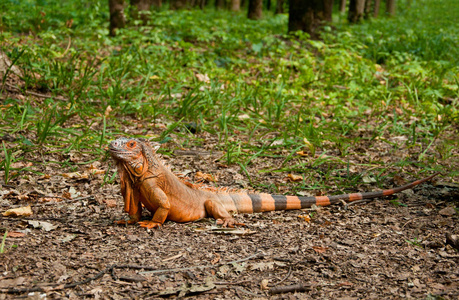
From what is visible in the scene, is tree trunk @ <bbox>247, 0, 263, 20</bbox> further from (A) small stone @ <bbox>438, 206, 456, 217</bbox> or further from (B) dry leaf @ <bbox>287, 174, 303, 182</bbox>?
(A) small stone @ <bbox>438, 206, 456, 217</bbox>

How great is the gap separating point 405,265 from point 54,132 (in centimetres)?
383

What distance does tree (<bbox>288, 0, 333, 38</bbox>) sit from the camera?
32.2ft

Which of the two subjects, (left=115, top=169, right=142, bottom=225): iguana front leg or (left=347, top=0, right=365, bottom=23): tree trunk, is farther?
(left=347, top=0, right=365, bottom=23): tree trunk

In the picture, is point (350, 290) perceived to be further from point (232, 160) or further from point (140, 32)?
point (140, 32)

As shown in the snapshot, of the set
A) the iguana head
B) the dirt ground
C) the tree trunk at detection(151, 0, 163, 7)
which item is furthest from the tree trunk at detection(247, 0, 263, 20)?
the iguana head

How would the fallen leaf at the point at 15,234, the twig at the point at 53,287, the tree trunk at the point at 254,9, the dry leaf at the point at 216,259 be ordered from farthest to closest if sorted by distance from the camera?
the tree trunk at the point at 254,9 < the fallen leaf at the point at 15,234 < the dry leaf at the point at 216,259 < the twig at the point at 53,287

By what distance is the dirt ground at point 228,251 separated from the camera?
2674 millimetres

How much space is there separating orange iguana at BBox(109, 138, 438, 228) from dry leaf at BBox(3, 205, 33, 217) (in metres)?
0.76

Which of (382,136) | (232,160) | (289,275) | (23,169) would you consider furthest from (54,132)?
(382,136)

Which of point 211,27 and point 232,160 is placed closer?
point 232,160

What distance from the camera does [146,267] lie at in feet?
9.41

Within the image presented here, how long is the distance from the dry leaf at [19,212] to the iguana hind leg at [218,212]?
145 cm

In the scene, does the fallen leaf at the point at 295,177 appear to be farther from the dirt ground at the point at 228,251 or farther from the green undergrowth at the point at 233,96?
the dirt ground at the point at 228,251

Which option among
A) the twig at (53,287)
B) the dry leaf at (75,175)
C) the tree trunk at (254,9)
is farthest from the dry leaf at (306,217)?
the tree trunk at (254,9)
